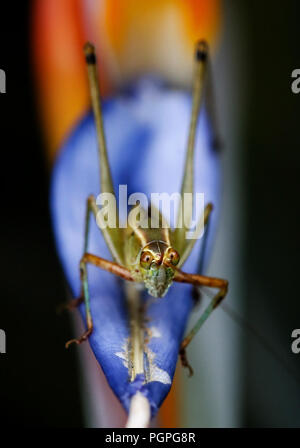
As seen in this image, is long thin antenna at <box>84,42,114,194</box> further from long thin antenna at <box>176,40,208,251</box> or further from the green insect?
long thin antenna at <box>176,40,208,251</box>

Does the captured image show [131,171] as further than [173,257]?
Yes

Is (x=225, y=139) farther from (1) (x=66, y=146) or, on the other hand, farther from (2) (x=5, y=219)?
(2) (x=5, y=219)

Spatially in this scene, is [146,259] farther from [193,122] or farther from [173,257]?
[193,122]

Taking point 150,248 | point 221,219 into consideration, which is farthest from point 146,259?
point 221,219

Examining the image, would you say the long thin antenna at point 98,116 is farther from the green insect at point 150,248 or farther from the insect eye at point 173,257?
the insect eye at point 173,257

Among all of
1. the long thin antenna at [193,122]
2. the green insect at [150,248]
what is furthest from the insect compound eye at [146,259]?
the long thin antenna at [193,122]
